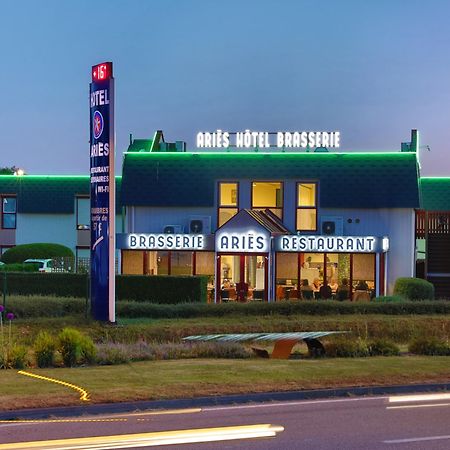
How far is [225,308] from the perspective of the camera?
29.2 m

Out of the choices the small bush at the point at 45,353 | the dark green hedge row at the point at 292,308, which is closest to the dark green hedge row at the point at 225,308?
the dark green hedge row at the point at 292,308

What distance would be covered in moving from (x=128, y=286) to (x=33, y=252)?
45.3ft

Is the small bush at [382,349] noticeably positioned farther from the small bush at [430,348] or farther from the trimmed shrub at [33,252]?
the trimmed shrub at [33,252]

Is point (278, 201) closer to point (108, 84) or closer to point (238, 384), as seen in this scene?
point (108, 84)

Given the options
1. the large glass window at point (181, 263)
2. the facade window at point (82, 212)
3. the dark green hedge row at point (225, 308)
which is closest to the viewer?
the dark green hedge row at point (225, 308)

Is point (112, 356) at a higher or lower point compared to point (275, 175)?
lower

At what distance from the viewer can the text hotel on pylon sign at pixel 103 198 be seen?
24.6m

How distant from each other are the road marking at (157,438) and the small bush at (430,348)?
29.3ft

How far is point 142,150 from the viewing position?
1690 inches

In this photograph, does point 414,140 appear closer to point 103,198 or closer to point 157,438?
point 103,198

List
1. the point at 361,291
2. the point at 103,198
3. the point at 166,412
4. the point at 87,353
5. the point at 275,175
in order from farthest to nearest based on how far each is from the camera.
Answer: the point at 275,175, the point at 361,291, the point at 103,198, the point at 87,353, the point at 166,412

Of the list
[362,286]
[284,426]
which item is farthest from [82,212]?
[284,426]

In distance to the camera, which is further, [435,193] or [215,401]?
[435,193]

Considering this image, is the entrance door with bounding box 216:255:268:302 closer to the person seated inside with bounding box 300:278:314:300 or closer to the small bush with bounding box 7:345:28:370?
the person seated inside with bounding box 300:278:314:300
